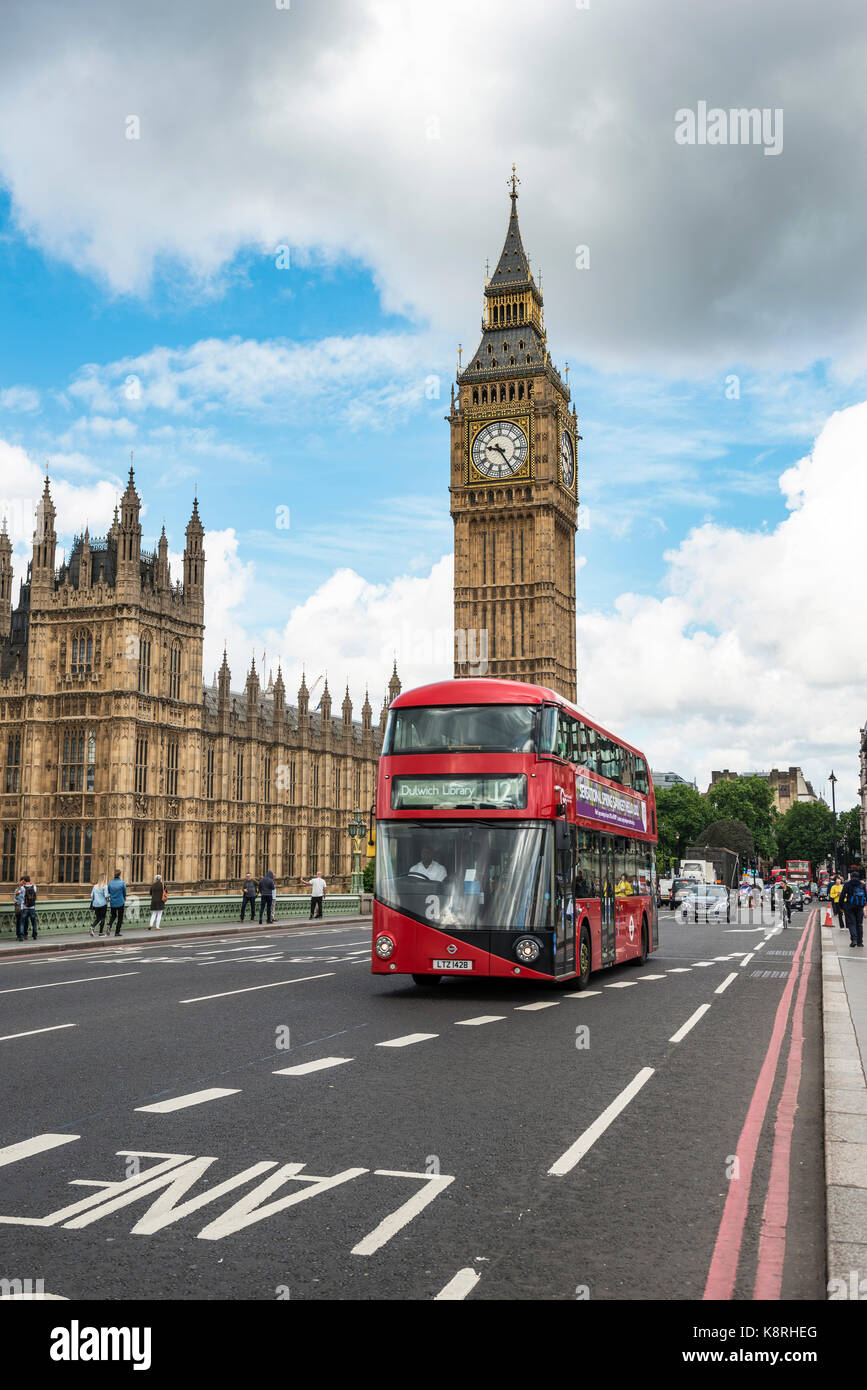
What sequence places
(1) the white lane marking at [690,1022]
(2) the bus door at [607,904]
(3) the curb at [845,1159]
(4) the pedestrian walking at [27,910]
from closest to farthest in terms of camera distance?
(3) the curb at [845,1159] → (1) the white lane marking at [690,1022] → (2) the bus door at [607,904] → (4) the pedestrian walking at [27,910]

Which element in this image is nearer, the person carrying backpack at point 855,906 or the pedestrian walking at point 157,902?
the person carrying backpack at point 855,906

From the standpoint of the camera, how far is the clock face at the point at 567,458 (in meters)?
98.7

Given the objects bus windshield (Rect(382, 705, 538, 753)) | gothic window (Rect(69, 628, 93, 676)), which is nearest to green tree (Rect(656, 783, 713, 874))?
gothic window (Rect(69, 628, 93, 676))

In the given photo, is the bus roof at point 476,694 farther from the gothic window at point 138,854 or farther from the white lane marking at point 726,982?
the gothic window at point 138,854

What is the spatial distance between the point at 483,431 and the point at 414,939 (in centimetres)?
8623

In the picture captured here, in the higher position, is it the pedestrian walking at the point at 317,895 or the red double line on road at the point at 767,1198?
the red double line on road at the point at 767,1198

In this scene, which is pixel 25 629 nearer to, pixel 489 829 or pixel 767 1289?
pixel 489 829

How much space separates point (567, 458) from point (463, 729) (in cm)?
8867

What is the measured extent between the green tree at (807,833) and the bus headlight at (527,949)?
15146 centimetres

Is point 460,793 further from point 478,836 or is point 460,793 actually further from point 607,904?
point 607,904

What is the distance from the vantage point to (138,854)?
55250 mm

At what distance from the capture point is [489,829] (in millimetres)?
15133

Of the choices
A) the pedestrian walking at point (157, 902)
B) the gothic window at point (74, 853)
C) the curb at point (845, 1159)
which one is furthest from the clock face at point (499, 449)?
the curb at point (845, 1159)

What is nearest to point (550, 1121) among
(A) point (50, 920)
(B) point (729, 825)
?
(A) point (50, 920)
